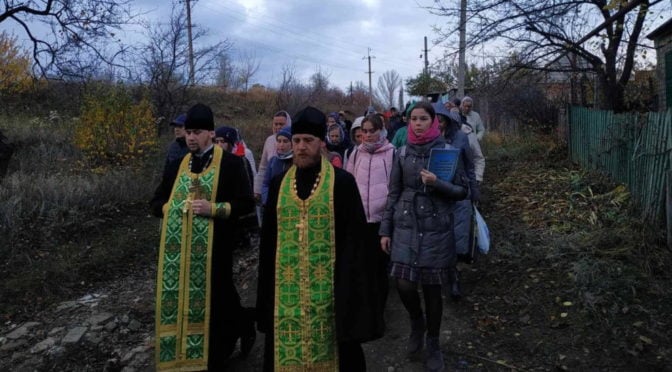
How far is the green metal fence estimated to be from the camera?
5531mm

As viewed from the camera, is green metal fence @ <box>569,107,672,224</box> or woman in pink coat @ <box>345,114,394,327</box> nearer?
woman in pink coat @ <box>345,114,394,327</box>

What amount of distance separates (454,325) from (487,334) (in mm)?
301

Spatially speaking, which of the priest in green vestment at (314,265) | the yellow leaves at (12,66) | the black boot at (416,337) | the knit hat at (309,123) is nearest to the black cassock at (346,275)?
the priest in green vestment at (314,265)

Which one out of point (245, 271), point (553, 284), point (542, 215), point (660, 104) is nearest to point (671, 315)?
point (553, 284)

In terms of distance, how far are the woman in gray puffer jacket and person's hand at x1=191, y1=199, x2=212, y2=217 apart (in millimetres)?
1202

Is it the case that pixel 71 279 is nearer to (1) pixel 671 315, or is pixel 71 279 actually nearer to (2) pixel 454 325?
(2) pixel 454 325

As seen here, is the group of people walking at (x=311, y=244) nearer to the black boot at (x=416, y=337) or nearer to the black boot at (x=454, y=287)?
the black boot at (x=416, y=337)

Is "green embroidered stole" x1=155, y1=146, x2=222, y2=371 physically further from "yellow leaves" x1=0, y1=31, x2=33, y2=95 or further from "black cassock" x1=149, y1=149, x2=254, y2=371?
"yellow leaves" x1=0, y1=31, x2=33, y2=95

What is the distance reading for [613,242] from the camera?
5434mm

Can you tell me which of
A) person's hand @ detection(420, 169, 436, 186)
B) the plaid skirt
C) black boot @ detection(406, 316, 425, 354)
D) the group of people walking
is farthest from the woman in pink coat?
person's hand @ detection(420, 169, 436, 186)

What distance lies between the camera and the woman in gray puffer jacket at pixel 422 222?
11.4 ft

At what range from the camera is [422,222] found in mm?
3516

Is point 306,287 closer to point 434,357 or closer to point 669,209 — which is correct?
point 434,357

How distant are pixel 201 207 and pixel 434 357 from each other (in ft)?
6.14
